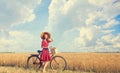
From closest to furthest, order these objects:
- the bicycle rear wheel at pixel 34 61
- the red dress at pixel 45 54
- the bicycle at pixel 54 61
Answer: the red dress at pixel 45 54
the bicycle at pixel 54 61
the bicycle rear wheel at pixel 34 61

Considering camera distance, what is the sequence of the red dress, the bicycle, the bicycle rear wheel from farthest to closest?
1. the bicycle rear wheel
2. the bicycle
3. the red dress

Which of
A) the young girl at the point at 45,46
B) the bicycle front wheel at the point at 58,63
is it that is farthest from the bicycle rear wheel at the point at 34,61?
the bicycle front wheel at the point at 58,63

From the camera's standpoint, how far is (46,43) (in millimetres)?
14898

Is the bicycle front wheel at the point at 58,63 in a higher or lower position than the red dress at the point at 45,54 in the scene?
lower

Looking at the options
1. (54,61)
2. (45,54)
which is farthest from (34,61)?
(54,61)

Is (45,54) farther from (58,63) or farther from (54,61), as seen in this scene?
(58,63)

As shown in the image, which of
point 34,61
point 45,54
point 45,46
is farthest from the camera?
point 34,61

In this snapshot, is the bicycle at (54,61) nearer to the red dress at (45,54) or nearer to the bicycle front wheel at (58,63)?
the bicycle front wheel at (58,63)

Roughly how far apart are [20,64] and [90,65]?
5.42 m

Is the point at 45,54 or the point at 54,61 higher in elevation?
the point at 45,54

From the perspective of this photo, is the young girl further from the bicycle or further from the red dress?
the bicycle

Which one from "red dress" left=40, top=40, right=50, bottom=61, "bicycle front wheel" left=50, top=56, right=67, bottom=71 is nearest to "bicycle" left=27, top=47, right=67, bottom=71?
"bicycle front wheel" left=50, top=56, right=67, bottom=71

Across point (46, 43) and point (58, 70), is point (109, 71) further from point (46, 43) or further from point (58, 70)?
point (46, 43)

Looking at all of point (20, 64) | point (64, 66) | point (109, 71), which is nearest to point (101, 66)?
point (109, 71)
